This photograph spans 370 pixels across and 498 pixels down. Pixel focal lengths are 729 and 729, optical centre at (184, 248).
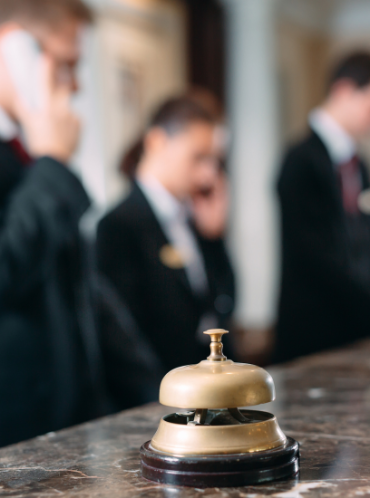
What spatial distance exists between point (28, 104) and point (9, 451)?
172 centimetres

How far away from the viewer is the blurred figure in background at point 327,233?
342 cm

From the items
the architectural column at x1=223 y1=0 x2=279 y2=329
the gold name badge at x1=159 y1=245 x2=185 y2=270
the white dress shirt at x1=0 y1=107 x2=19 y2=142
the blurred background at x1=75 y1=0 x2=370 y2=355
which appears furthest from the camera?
the architectural column at x1=223 y1=0 x2=279 y2=329

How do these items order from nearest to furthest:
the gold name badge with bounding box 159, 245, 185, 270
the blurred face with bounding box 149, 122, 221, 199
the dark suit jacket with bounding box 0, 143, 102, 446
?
the dark suit jacket with bounding box 0, 143, 102, 446 < the gold name badge with bounding box 159, 245, 185, 270 < the blurred face with bounding box 149, 122, 221, 199

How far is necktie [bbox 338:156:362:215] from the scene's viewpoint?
3.70 meters

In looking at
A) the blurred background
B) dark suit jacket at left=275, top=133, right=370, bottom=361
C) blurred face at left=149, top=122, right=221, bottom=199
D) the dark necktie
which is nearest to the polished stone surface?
the dark necktie

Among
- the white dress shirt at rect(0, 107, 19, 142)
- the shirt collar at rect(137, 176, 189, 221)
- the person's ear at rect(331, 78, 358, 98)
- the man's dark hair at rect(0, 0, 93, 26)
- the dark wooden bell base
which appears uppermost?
the man's dark hair at rect(0, 0, 93, 26)

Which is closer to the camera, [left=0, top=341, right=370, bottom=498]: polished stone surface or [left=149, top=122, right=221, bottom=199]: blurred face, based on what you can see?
[left=0, top=341, right=370, bottom=498]: polished stone surface

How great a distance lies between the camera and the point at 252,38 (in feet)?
19.2

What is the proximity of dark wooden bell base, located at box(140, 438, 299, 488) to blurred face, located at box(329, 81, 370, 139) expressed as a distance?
300 cm

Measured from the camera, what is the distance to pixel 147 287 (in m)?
2.63

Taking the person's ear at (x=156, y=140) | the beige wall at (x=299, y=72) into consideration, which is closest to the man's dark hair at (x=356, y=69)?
the person's ear at (x=156, y=140)

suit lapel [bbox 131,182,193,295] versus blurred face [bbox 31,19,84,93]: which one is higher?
blurred face [bbox 31,19,84,93]

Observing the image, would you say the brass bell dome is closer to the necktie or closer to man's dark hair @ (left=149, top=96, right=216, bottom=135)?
man's dark hair @ (left=149, top=96, right=216, bottom=135)

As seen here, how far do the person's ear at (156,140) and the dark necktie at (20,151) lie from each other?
1.96 ft
